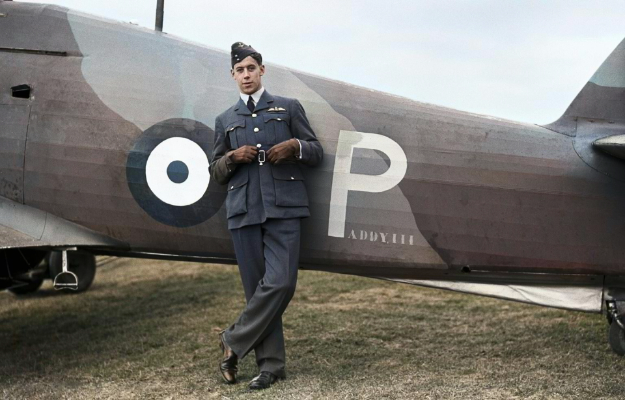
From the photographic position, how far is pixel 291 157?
429 centimetres

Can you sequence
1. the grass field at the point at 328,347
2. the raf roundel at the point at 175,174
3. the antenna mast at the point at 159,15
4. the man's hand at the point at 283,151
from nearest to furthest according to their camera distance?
1. the man's hand at the point at 283,151
2. the grass field at the point at 328,347
3. the raf roundel at the point at 175,174
4. the antenna mast at the point at 159,15

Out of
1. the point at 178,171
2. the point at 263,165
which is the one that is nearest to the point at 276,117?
the point at 263,165

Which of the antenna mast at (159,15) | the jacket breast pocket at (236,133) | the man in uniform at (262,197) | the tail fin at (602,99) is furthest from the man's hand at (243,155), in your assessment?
the tail fin at (602,99)

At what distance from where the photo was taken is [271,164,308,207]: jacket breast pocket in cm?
433

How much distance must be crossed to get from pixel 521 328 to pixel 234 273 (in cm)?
409

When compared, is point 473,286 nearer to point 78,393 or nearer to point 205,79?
point 205,79

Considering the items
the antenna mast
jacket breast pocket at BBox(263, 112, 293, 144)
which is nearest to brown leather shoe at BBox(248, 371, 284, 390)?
jacket breast pocket at BBox(263, 112, 293, 144)

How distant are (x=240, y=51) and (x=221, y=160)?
636 mm

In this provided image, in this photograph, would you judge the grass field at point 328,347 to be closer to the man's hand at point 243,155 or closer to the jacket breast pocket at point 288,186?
the jacket breast pocket at point 288,186

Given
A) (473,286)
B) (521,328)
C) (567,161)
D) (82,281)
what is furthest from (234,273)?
(567,161)

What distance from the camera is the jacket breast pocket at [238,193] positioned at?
4.36 metres

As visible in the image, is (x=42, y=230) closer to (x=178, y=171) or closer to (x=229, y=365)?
(x=178, y=171)

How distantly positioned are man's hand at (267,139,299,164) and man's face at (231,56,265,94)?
40 cm

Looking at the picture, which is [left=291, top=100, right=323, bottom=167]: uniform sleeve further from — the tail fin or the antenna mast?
the tail fin
